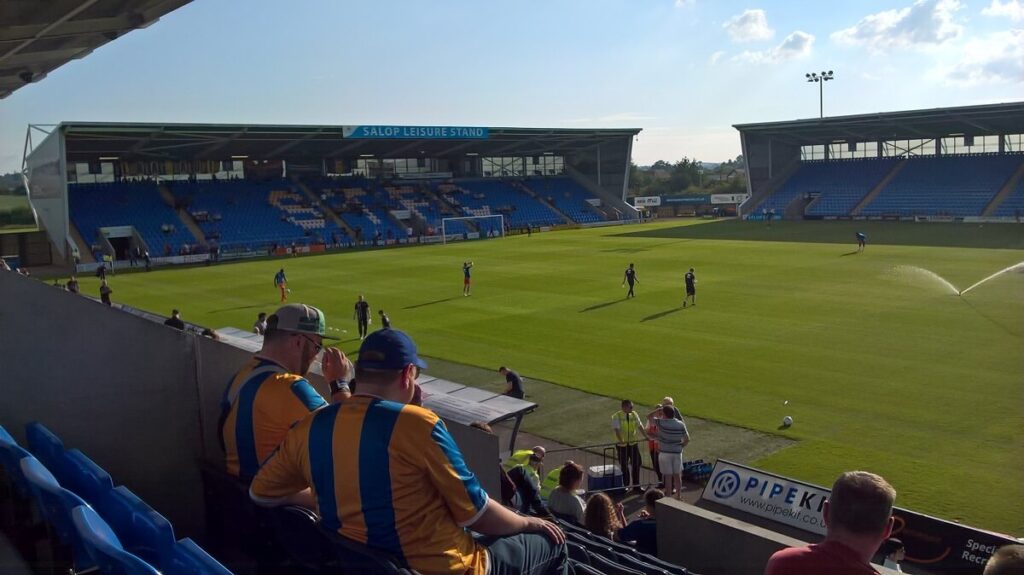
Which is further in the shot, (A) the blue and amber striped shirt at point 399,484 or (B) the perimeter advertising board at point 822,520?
(B) the perimeter advertising board at point 822,520

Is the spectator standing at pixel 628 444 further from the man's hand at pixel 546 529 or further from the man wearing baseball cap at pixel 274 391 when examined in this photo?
the man's hand at pixel 546 529

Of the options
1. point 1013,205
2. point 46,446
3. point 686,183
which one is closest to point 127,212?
point 46,446

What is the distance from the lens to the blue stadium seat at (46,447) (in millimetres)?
4832

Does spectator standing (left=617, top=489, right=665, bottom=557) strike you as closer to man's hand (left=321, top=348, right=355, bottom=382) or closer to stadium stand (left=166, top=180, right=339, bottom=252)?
man's hand (left=321, top=348, right=355, bottom=382)

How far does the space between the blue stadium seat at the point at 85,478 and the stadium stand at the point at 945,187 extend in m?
67.7

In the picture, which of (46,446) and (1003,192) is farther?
(1003,192)

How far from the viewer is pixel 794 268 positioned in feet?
116

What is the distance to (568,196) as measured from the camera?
79500mm

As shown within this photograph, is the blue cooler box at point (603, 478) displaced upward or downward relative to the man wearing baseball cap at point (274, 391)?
downward

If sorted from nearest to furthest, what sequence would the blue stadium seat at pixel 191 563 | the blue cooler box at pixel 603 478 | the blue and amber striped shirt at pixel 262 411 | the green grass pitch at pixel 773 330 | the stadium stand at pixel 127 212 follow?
the blue stadium seat at pixel 191 563
the blue and amber striped shirt at pixel 262 411
the blue cooler box at pixel 603 478
the green grass pitch at pixel 773 330
the stadium stand at pixel 127 212

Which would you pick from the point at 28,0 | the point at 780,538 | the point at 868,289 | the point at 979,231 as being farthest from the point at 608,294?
the point at 979,231

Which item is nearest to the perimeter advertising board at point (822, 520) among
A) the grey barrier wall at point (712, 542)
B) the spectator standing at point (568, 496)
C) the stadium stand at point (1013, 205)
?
the spectator standing at point (568, 496)

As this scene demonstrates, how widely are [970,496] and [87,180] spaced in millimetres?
60267

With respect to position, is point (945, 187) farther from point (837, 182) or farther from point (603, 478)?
point (603, 478)
